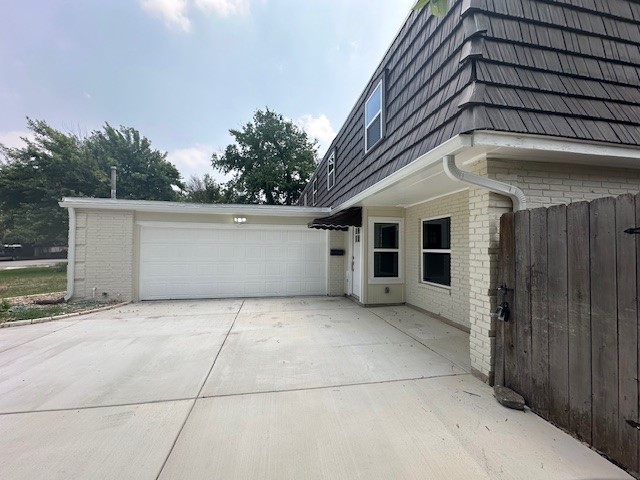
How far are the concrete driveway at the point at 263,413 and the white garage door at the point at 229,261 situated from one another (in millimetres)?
3413


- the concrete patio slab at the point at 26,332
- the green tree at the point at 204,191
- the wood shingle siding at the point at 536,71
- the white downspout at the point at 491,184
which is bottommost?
the concrete patio slab at the point at 26,332

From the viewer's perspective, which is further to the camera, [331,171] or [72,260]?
[331,171]

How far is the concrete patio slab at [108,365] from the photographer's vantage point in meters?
2.84

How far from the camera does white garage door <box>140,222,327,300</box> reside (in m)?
8.06

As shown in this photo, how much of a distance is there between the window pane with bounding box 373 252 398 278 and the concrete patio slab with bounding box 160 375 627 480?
170 inches

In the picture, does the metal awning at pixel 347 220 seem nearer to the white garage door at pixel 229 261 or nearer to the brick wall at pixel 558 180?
the white garage door at pixel 229 261

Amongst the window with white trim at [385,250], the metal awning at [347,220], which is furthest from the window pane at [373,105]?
the window with white trim at [385,250]

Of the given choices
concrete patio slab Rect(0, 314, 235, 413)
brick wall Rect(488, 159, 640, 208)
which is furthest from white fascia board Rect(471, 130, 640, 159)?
concrete patio slab Rect(0, 314, 235, 413)

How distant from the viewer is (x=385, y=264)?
7.18 metres

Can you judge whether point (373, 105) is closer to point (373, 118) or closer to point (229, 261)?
point (373, 118)

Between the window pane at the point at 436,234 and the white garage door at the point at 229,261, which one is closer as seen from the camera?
the window pane at the point at 436,234

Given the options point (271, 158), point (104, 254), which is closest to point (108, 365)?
point (104, 254)

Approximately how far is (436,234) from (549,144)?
3537 millimetres

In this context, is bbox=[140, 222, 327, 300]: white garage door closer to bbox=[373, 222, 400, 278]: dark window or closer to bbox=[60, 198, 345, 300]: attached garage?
bbox=[60, 198, 345, 300]: attached garage
